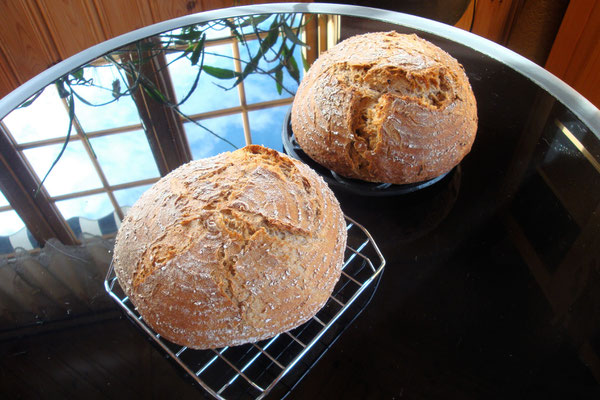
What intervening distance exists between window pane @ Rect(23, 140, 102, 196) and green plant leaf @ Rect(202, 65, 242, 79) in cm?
43

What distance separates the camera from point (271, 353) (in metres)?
0.79

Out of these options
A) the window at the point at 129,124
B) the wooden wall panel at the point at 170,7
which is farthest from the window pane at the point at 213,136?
the wooden wall panel at the point at 170,7

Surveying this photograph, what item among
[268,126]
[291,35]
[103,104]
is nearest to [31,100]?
[103,104]

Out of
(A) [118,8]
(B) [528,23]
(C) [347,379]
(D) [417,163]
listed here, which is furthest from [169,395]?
(B) [528,23]

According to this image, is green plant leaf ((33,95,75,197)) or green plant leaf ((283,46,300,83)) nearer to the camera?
green plant leaf ((33,95,75,197))

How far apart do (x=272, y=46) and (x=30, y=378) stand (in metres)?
1.07

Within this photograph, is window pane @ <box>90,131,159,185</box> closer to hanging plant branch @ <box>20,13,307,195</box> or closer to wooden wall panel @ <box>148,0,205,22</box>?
hanging plant branch @ <box>20,13,307,195</box>

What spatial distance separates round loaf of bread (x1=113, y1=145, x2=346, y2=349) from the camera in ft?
2.30

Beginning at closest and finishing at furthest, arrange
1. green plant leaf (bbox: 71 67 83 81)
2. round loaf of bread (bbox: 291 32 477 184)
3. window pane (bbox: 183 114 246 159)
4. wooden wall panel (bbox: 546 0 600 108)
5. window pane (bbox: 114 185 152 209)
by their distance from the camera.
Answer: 1. round loaf of bread (bbox: 291 32 477 184)
2. window pane (bbox: 114 185 152 209)
3. window pane (bbox: 183 114 246 159)
4. green plant leaf (bbox: 71 67 83 81)
5. wooden wall panel (bbox: 546 0 600 108)

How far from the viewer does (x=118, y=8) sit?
178 cm

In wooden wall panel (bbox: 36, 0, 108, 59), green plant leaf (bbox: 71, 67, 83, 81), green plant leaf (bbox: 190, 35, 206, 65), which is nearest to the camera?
green plant leaf (bbox: 71, 67, 83, 81)

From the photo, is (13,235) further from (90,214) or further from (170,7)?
(170,7)

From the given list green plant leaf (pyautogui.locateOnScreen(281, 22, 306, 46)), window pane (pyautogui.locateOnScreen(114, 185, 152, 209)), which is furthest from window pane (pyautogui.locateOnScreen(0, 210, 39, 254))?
green plant leaf (pyautogui.locateOnScreen(281, 22, 306, 46))

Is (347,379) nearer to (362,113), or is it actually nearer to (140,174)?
(362,113)
